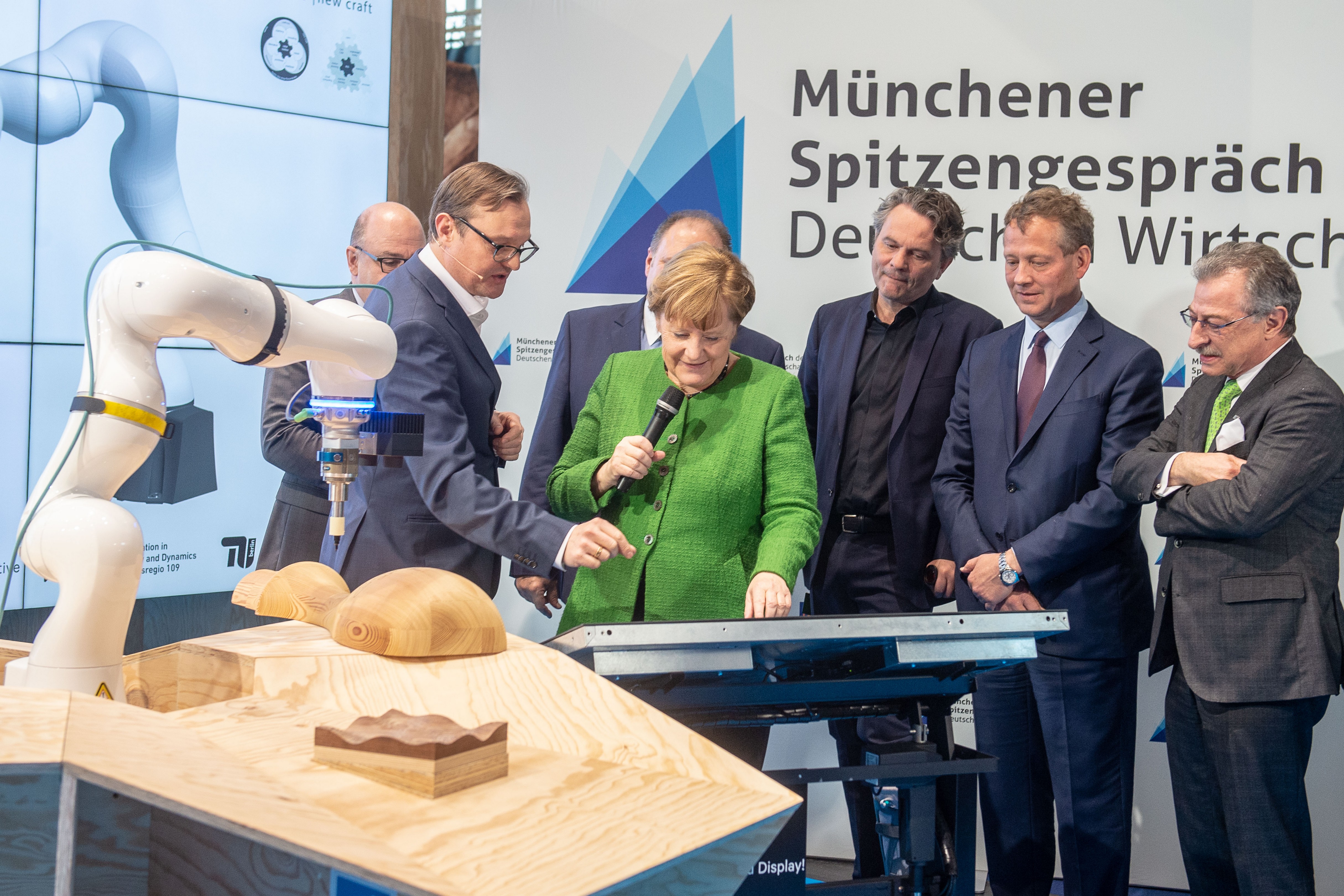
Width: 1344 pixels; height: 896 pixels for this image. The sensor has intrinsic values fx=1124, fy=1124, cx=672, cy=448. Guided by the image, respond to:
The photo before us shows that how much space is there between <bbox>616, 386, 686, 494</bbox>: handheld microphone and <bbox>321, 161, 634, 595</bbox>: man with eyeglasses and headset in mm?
134

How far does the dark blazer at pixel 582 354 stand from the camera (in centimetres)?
307

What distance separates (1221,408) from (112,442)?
263 cm

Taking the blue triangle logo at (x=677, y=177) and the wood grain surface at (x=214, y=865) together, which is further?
the blue triangle logo at (x=677, y=177)

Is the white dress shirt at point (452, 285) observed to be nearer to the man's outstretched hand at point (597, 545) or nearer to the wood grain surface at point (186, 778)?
the man's outstretched hand at point (597, 545)

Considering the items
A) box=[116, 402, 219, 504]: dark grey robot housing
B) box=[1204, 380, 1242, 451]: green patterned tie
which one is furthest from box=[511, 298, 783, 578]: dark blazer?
box=[116, 402, 219, 504]: dark grey robot housing

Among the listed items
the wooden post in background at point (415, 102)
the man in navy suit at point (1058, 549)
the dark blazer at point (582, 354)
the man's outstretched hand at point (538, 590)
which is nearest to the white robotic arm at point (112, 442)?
the man's outstretched hand at point (538, 590)

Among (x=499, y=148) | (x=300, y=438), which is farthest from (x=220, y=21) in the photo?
(x=300, y=438)

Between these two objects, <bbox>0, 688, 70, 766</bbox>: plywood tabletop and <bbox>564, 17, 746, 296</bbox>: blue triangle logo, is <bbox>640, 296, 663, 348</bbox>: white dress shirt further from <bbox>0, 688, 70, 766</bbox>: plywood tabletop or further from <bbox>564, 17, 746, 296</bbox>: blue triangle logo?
<bbox>0, 688, 70, 766</bbox>: plywood tabletop

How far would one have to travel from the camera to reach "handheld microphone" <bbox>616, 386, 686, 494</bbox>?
7.52 ft

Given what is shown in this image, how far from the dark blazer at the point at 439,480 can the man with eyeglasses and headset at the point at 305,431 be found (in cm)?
45

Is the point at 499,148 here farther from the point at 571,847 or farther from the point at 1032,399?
the point at 571,847

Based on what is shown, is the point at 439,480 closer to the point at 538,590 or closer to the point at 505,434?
the point at 505,434

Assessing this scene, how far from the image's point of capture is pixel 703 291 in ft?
7.47

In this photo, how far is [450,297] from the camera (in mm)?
2559
